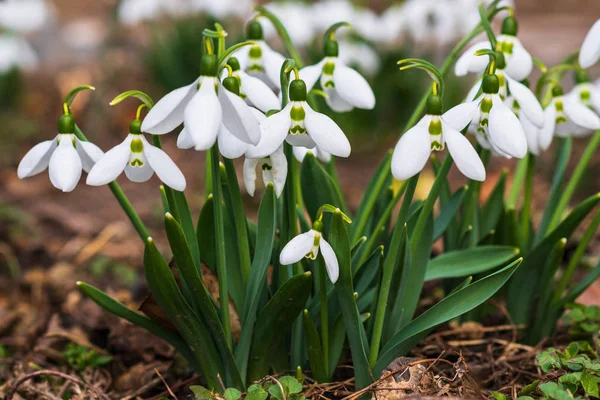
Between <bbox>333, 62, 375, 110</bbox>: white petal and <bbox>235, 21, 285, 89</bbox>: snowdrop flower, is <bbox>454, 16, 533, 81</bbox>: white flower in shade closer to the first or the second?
<bbox>333, 62, 375, 110</bbox>: white petal

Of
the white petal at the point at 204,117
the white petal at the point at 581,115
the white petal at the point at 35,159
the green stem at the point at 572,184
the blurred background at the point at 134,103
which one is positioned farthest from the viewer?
the blurred background at the point at 134,103

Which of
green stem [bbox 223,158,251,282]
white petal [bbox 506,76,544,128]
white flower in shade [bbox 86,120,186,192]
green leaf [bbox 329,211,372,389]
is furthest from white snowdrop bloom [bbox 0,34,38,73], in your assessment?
white petal [bbox 506,76,544,128]

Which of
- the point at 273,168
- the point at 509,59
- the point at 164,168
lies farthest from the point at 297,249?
the point at 509,59

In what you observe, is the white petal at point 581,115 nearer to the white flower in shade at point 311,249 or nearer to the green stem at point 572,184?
the green stem at point 572,184

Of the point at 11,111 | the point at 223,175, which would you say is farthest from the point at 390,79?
the point at 223,175

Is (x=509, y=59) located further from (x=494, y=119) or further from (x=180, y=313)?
(x=180, y=313)

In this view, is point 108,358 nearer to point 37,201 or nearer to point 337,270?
point 337,270

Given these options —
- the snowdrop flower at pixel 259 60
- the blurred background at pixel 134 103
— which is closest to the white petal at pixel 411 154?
the snowdrop flower at pixel 259 60
